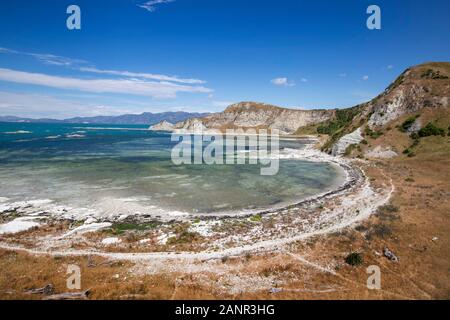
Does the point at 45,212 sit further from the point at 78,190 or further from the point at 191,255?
the point at 191,255

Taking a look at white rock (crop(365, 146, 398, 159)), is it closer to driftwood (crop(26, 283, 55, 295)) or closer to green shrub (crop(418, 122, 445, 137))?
green shrub (crop(418, 122, 445, 137))

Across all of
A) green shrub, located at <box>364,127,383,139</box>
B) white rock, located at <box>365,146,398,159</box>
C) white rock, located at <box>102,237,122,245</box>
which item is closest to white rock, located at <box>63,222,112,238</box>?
white rock, located at <box>102,237,122,245</box>

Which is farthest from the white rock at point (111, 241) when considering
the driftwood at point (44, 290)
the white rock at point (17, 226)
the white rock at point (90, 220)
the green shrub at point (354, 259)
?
the green shrub at point (354, 259)

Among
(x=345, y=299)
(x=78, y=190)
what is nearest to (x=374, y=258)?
(x=345, y=299)

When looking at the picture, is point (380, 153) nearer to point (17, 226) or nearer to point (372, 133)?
point (372, 133)

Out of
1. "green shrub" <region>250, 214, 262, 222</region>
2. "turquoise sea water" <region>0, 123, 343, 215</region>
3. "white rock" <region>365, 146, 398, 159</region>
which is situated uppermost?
"white rock" <region>365, 146, 398, 159</region>
